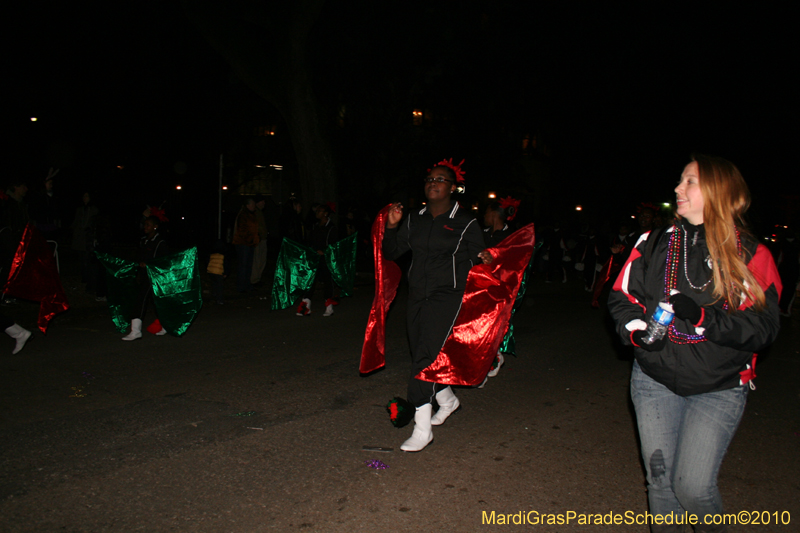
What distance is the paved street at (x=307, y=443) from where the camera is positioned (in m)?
3.37

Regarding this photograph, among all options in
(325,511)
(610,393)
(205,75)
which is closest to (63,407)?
(325,511)

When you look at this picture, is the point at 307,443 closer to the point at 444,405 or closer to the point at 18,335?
the point at 444,405

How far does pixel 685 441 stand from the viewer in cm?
252

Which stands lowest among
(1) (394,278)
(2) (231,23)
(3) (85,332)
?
(3) (85,332)

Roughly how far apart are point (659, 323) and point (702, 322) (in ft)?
0.49

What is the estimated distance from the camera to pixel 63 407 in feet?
16.1

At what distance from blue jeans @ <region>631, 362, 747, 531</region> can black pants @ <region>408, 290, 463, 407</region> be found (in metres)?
1.79

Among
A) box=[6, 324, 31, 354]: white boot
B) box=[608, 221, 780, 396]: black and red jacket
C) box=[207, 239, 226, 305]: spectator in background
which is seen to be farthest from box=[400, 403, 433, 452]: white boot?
box=[207, 239, 226, 305]: spectator in background

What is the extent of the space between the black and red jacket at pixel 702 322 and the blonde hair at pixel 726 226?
4 cm

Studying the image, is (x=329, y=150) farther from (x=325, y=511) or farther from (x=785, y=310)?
(x=325, y=511)

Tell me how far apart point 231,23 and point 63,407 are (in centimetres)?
1176

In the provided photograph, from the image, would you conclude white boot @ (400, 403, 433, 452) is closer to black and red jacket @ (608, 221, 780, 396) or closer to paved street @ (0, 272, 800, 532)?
paved street @ (0, 272, 800, 532)

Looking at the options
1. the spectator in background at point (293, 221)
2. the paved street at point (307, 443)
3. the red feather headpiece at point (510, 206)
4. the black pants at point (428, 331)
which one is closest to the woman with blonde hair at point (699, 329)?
the paved street at point (307, 443)

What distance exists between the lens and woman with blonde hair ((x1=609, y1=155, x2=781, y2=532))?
2.38 metres
